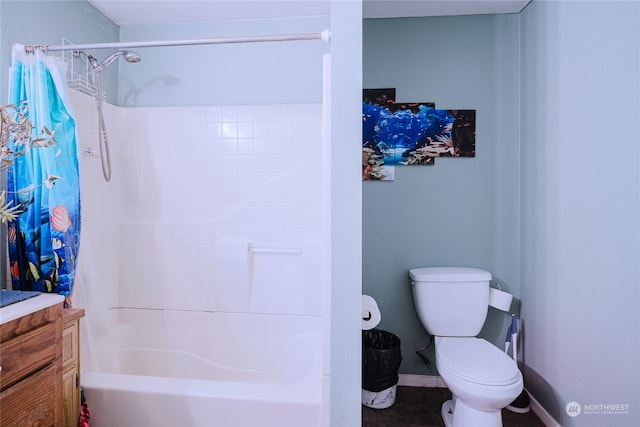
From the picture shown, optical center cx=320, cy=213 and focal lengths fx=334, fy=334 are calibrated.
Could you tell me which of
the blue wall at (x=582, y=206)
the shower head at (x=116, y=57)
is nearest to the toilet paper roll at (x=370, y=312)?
the blue wall at (x=582, y=206)

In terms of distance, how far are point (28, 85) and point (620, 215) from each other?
99.4 inches

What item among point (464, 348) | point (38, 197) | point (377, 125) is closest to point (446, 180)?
point (377, 125)

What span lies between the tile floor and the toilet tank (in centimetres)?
42

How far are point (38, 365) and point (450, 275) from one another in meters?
1.89

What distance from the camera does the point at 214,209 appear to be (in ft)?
6.98

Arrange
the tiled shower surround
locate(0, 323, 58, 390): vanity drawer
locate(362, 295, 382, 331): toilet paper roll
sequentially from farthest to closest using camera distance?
the tiled shower surround, locate(362, 295, 382, 331): toilet paper roll, locate(0, 323, 58, 390): vanity drawer

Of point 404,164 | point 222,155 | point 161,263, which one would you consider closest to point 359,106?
point 404,164

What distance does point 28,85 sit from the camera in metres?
1.43

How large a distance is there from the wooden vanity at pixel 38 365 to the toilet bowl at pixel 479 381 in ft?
5.25

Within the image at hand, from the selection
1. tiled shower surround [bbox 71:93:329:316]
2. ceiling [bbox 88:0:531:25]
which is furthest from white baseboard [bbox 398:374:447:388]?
ceiling [bbox 88:0:531:25]

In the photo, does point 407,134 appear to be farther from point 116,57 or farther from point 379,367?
point 116,57

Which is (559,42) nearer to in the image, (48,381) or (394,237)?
(394,237)

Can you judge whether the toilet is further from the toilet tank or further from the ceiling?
the ceiling

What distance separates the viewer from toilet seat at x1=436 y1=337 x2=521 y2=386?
148 centimetres
